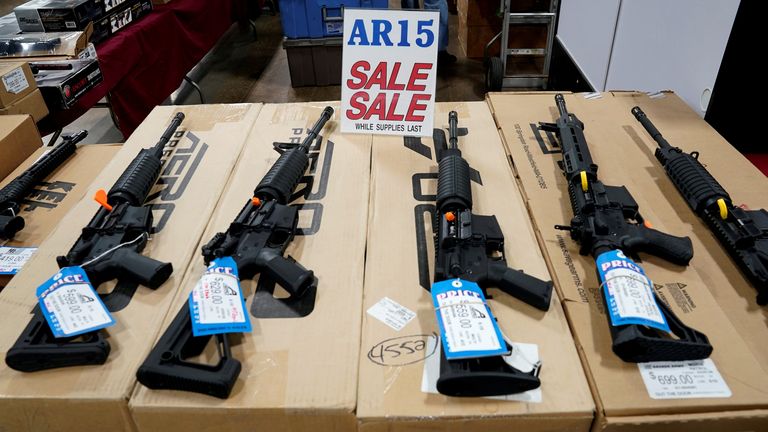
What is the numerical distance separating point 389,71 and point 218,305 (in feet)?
3.42

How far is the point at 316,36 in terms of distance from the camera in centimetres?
372

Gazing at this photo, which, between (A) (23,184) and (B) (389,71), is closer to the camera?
(A) (23,184)

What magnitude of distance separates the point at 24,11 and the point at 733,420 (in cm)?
316

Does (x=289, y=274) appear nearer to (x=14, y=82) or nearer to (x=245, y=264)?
(x=245, y=264)

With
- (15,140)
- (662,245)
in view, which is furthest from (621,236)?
(15,140)

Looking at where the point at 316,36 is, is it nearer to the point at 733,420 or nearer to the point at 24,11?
the point at 24,11

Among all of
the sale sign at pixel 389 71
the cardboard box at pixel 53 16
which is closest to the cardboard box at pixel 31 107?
the cardboard box at pixel 53 16

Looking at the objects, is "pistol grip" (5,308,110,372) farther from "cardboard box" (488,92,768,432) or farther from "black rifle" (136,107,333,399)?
"cardboard box" (488,92,768,432)

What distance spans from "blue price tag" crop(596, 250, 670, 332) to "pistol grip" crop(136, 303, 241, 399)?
2.57 ft

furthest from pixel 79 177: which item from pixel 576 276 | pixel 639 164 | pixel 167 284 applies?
pixel 639 164

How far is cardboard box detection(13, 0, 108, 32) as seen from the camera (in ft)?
7.82

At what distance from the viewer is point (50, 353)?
1.00 m

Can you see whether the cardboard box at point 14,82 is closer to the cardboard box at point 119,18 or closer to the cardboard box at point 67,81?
the cardboard box at point 67,81

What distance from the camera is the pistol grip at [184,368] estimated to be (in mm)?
934
